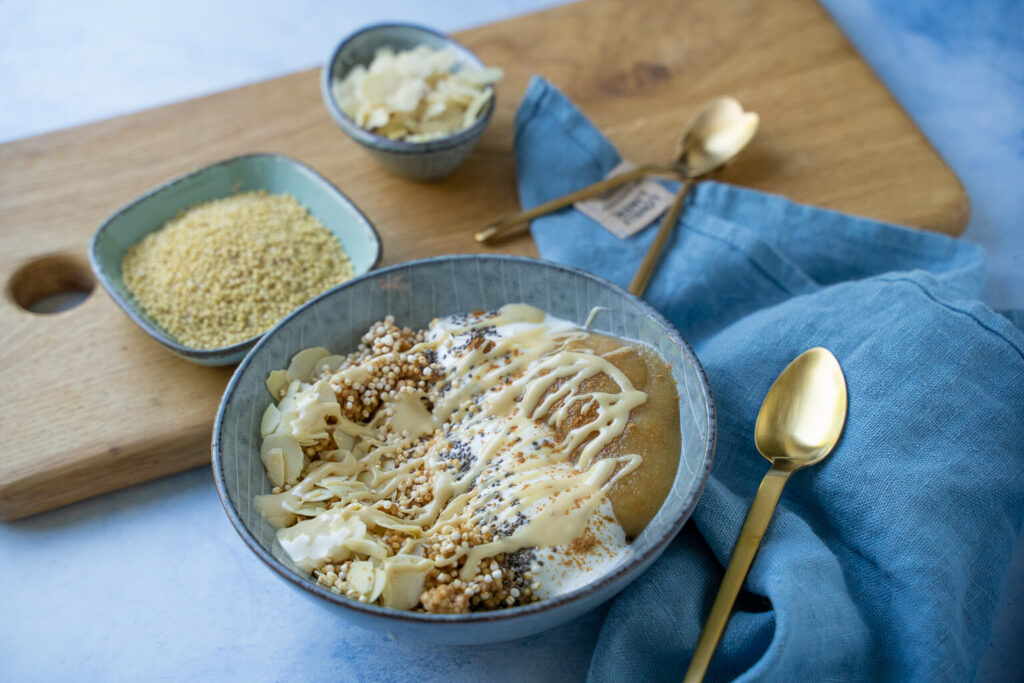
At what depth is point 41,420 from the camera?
1.54m

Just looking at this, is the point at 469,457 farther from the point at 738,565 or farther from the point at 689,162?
the point at 689,162

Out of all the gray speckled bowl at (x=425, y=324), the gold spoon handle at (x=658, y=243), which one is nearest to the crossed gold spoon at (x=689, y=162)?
the gold spoon handle at (x=658, y=243)

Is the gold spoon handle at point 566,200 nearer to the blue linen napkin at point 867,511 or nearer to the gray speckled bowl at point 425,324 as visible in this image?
the gray speckled bowl at point 425,324

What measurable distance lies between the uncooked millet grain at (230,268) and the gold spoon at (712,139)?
0.74 m

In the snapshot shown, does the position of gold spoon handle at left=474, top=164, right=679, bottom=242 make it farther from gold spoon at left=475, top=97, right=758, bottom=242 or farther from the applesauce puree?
the applesauce puree

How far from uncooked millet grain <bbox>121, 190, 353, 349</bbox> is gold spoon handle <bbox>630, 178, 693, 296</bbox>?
59 centimetres

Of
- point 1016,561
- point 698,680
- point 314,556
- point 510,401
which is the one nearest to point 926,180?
point 1016,561

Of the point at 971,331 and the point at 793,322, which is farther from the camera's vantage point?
the point at 793,322

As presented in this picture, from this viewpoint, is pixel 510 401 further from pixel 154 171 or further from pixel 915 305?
pixel 154 171

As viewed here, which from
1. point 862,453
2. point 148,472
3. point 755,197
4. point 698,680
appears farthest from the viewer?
point 755,197

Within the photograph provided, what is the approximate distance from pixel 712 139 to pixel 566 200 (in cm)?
39

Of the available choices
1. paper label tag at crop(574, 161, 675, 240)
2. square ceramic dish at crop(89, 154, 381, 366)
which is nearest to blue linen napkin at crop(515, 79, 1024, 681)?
paper label tag at crop(574, 161, 675, 240)

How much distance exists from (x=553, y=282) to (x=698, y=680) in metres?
0.68

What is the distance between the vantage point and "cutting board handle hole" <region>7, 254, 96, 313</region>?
1.78 m
